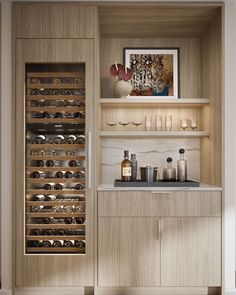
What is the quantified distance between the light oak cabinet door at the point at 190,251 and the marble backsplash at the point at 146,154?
2.57ft

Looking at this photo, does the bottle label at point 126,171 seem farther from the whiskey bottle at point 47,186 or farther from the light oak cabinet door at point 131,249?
the whiskey bottle at point 47,186

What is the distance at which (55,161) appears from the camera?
124 inches

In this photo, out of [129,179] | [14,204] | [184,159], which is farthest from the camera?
[184,159]

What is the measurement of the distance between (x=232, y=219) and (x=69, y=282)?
1.45m

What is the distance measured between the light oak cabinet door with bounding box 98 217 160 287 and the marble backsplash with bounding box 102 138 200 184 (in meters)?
0.78

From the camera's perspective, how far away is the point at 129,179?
3383 mm

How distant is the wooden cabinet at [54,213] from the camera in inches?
121

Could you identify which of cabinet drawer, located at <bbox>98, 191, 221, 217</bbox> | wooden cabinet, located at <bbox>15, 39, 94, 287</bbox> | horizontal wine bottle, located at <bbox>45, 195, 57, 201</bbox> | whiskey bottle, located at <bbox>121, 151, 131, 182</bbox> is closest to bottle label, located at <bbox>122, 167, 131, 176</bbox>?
whiskey bottle, located at <bbox>121, 151, 131, 182</bbox>

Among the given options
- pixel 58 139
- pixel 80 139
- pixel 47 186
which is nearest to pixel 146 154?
pixel 80 139

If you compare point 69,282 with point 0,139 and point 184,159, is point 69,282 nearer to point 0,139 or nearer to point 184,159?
point 0,139

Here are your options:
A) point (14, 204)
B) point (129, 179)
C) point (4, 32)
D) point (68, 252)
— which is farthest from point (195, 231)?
point (4, 32)

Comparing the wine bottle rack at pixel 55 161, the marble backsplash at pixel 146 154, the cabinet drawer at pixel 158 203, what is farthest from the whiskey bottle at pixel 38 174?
the marble backsplash at pixel 146 154

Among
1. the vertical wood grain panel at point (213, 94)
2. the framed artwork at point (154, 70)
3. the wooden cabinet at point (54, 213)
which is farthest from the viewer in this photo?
the framed artwork at point (154, 70)

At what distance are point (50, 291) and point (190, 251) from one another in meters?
1.27
